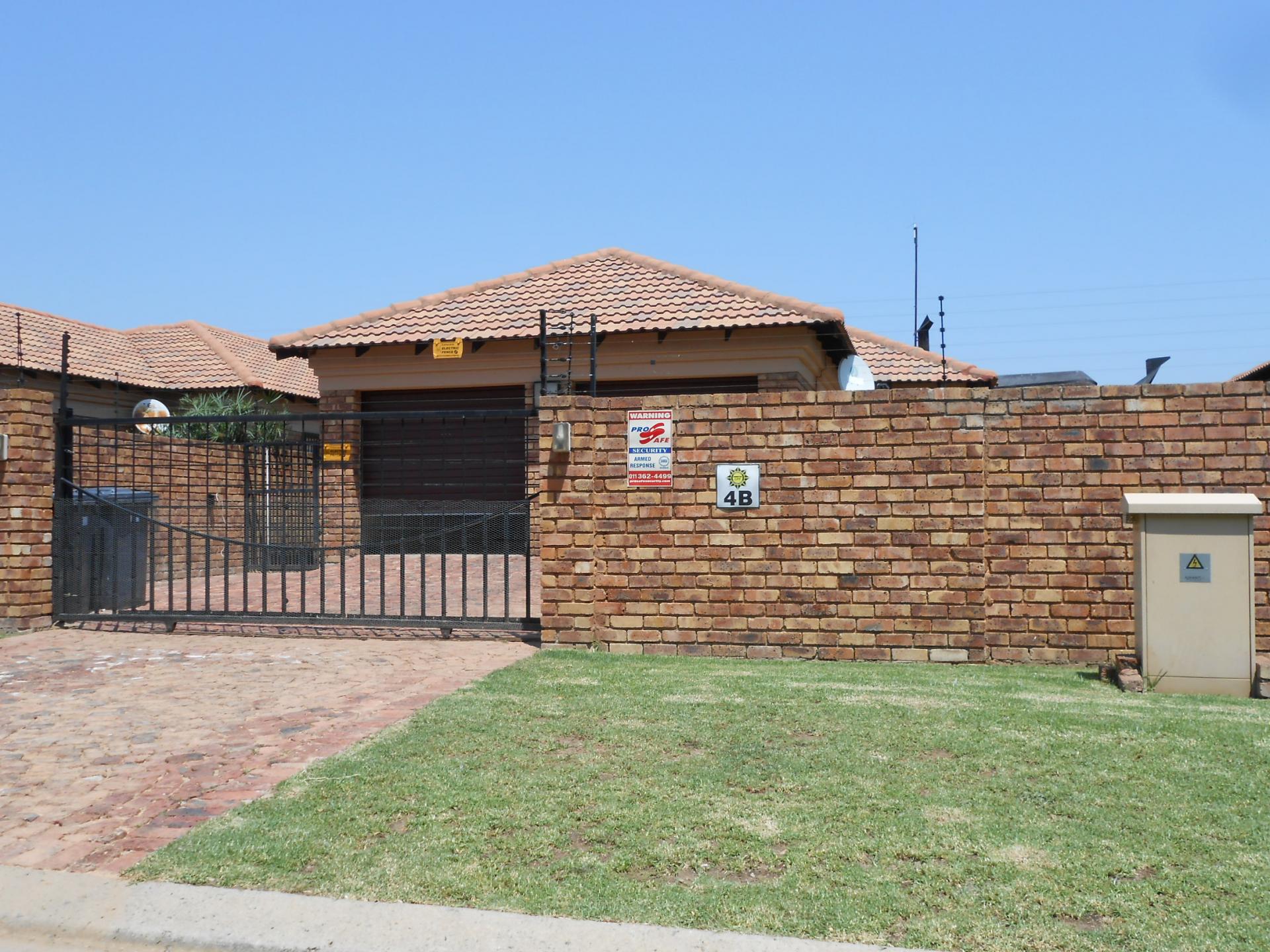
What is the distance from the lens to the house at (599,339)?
54.0ft

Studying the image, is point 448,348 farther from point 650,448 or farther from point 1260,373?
point 1260,373

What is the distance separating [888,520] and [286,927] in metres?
5.89

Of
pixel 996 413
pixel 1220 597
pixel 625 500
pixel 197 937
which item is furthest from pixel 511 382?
pixel 197 937

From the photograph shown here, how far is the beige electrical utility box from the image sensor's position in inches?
281

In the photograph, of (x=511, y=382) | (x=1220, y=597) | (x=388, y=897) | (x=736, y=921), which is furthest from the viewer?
(x=511, y=382)

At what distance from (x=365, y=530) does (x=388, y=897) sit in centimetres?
1187

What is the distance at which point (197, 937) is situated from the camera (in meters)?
3.50

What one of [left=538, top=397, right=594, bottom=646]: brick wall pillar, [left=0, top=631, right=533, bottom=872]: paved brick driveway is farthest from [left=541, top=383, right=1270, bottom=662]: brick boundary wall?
[left=0, top=631, right=533, bottom=872]: paved brick driveway

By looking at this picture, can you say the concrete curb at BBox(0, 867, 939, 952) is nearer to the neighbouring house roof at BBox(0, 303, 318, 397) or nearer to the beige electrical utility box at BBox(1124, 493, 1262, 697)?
the beige electrical utility box at BBox(1124, 493, 1262, 697)

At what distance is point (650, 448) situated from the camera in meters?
8.77

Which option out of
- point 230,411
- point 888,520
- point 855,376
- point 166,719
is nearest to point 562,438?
point 888,520

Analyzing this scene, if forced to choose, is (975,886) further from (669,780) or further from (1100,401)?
(1100,401)

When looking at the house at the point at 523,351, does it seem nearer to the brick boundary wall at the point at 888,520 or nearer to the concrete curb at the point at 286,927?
the brick boundary wall at the point at 888,520

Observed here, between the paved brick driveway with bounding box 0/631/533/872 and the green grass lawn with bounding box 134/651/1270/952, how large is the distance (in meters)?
0.36
